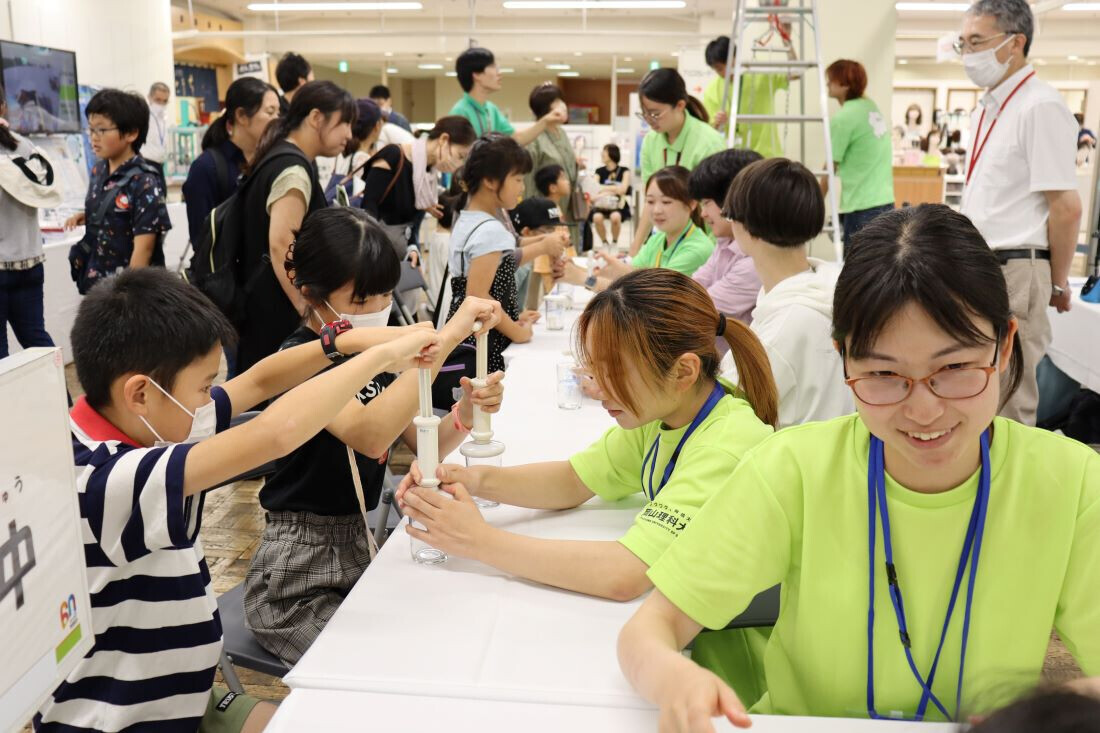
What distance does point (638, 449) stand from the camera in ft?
5.24

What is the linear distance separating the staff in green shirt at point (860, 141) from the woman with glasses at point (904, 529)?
4197mm

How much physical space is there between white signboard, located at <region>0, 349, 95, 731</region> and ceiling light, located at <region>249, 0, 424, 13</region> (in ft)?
43.7

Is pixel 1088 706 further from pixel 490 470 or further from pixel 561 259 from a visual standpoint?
pixel 561 259

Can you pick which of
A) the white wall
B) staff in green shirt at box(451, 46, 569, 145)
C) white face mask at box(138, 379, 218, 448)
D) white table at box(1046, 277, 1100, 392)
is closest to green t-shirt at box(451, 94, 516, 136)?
staff in green shirt at box(451, 46, 569, 145)

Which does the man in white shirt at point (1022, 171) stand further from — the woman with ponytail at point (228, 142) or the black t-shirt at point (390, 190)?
the black t-shirt at point (390, 190)

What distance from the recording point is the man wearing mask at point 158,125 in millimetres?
8172

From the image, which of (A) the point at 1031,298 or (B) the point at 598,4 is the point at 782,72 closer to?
(A) the point at 1031,298

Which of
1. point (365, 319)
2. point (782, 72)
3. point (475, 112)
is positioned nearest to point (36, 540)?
point (365, 319)

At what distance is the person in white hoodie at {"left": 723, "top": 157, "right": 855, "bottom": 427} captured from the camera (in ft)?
6.57

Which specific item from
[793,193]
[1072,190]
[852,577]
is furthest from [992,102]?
[852,577]

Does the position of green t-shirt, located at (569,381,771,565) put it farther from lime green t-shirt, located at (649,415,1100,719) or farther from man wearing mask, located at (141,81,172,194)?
man wearing mask, located at (141,81,172,194)

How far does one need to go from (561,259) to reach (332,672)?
8.55ft

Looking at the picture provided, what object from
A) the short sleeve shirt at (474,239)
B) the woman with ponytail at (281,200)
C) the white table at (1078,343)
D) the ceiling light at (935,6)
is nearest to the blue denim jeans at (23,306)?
the woman with ponytail at (281,200)

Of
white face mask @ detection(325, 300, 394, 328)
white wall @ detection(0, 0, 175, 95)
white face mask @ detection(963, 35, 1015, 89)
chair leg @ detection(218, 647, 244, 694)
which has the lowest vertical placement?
chair leg @ detection(218, 647, 244, 694)
